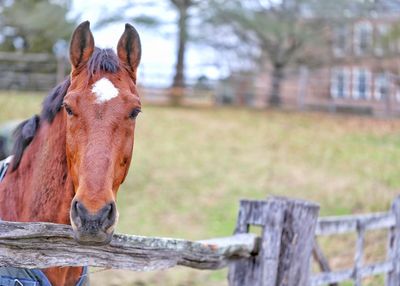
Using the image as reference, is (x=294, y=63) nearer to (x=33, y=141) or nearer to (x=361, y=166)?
(x=361, y=166)

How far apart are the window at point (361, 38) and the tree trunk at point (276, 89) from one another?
12.1 feet

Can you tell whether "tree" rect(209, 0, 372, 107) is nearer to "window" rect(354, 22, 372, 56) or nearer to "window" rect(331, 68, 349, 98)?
"window" rect(354, 22, 372, 56)

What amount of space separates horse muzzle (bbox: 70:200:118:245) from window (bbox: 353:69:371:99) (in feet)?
88.2

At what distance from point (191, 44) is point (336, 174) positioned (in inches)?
447

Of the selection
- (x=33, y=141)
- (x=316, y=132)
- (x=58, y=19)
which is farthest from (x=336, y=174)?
(x=58, y=19)

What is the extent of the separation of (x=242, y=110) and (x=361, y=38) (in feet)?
30.0

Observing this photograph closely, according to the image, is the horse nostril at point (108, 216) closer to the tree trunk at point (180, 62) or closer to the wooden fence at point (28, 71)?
the tree trunk at point (180, 62)

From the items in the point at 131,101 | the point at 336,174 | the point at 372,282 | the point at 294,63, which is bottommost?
the point at 372,282

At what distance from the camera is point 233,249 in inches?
156

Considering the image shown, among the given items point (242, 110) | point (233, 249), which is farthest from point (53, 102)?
point (242, 110)

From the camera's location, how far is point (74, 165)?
287 cm

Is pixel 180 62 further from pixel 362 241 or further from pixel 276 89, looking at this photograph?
pixel 362 241

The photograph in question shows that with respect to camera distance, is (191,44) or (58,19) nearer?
(58,19)

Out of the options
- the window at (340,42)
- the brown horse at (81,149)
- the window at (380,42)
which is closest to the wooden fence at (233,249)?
the brown horse at (81,149)
